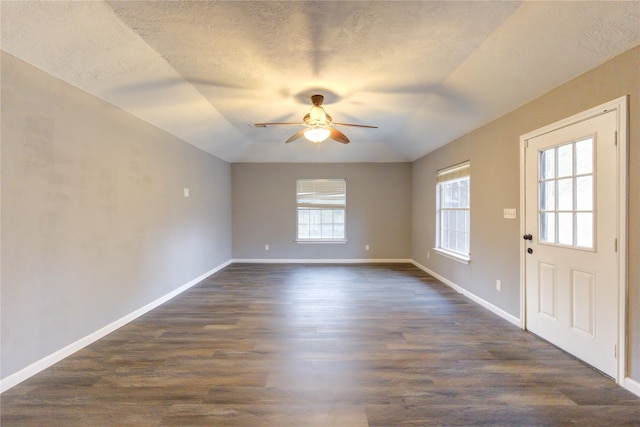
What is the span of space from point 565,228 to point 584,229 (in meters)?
0.17

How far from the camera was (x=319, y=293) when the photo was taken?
4.10 meters

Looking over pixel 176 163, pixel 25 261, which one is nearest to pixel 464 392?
pixel 25 261

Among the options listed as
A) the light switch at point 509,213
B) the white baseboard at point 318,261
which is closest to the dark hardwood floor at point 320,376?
the light switch at point 509,213

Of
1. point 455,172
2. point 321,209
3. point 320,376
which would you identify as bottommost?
point 320,376

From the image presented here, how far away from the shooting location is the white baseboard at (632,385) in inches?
73.0

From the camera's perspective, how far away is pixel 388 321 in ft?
10.1

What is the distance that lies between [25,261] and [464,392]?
3362 mm

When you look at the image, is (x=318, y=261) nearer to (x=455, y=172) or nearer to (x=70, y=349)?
(x=455, y=172)

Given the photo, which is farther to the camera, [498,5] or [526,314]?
[526,314]

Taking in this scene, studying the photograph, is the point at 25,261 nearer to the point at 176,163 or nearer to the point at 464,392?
the point at 176,163

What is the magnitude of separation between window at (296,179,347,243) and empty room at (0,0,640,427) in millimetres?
2548

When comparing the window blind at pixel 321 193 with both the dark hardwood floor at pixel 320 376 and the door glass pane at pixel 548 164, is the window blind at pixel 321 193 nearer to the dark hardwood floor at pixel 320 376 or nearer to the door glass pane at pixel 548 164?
the dark hardwood floor at pixel 320 376

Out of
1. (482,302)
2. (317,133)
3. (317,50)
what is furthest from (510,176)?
(317,50)

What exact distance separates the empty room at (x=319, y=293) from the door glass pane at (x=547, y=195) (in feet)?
0.06
